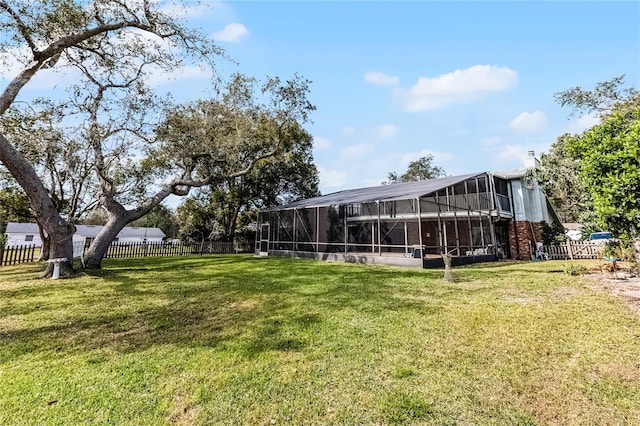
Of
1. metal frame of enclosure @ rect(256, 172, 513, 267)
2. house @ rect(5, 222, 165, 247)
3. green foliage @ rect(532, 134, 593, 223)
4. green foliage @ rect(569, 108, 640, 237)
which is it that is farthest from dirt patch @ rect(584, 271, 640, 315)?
house @ rect(5, 222, 165, 247)

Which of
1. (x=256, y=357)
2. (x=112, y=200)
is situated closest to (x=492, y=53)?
(x=256, y=357)

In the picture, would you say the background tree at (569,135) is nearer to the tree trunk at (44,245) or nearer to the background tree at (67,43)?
the background tree at (67,43)

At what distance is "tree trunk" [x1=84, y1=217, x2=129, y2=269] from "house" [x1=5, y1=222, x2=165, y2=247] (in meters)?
24.3

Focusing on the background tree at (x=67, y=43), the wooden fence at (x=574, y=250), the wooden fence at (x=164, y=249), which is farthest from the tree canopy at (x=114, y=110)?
the wooden fence at (x=574, y=250)

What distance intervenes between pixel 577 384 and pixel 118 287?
8178 mm

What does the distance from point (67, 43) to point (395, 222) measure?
44.9ft

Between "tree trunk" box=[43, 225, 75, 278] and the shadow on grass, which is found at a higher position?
"tree trunk" box=[43, 225, 75, 278]

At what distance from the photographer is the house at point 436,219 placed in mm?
12695

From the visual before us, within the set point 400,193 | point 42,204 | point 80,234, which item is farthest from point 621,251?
point 80,234

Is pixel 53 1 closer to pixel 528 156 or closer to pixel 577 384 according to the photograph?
pixel 577 384

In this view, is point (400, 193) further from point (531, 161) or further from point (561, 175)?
point (561, 175)

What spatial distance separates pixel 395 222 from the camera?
48.4 feet

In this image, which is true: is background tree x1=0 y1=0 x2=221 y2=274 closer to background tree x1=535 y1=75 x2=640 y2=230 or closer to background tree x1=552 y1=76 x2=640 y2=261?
background tree x1=552 y1=76 x2=640 y2=261

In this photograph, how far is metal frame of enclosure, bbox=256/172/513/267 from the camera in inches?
489
